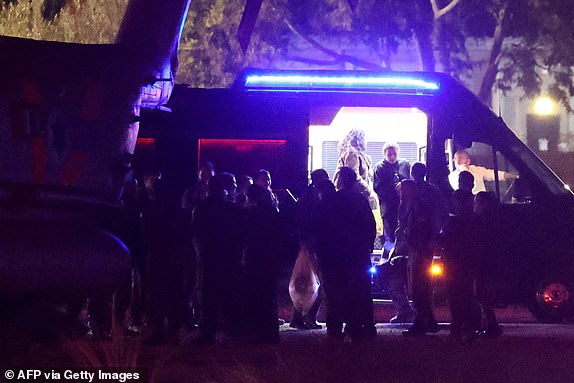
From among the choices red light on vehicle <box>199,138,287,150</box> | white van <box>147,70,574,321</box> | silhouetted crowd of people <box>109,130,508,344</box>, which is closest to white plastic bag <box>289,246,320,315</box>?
silhouetted crowd of people <box>109,130,508,344</box>

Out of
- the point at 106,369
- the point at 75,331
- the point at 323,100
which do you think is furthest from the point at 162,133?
the point at 106,369

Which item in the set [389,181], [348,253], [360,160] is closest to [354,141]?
[360,160]

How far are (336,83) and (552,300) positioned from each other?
3544mm

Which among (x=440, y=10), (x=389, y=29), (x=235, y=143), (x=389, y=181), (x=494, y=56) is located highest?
(x=440, y=10)

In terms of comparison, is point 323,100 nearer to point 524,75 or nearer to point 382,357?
point 382,357

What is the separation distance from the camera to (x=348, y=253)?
423 inches

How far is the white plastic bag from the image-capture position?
1152cm

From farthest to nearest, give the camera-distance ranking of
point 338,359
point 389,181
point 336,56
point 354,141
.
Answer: point 336,56, point 354,141, point 389,181, point 338,359

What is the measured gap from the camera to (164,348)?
10.1 metres

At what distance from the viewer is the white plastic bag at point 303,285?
454 inches

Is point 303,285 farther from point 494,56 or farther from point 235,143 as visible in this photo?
point 494,56

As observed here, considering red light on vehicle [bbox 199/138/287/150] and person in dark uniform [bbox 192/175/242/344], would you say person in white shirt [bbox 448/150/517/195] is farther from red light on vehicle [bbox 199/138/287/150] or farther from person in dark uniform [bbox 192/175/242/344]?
person in dark uniform [bbox 192/175/242/344]

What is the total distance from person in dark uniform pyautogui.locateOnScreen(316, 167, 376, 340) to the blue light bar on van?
6.95 ft

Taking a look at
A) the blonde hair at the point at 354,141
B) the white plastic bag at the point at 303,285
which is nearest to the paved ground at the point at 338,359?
the white plastic bag at the point at 303,285
